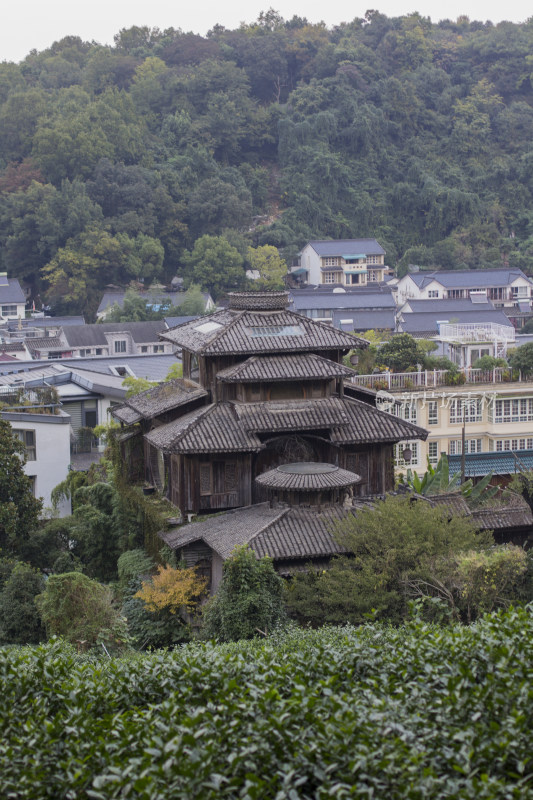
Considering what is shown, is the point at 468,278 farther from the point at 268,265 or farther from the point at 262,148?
the point at 262,148

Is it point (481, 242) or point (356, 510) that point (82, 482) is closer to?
point (356, 510)

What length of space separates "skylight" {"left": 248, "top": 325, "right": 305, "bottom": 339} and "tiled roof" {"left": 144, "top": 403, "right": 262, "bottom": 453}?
6.72 feet

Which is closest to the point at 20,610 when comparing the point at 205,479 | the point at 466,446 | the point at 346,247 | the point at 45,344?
the point at 205,479

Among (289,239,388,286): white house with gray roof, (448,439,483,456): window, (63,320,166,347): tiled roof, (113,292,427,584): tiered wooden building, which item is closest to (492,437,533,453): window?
(448,439,483,456): window

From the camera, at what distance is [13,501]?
29750 millimetres

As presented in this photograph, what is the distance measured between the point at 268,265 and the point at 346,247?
28.2 feet

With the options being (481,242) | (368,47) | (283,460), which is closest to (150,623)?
(283,460)

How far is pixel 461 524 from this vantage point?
22344 mm

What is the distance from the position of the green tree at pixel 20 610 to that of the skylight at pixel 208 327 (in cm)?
799

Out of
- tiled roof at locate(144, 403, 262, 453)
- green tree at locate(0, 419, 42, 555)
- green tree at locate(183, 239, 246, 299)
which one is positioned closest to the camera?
tiled roof at locate(144, 403, 262, 453)

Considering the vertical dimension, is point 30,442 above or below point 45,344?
below

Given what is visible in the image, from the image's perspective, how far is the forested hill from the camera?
92.7 meters

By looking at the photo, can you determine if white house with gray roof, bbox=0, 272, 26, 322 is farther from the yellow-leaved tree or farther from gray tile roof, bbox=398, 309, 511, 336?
the yellow-leaved tree

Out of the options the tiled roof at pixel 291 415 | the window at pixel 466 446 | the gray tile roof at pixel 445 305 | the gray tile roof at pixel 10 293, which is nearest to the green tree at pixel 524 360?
the window at pixel 466 446
